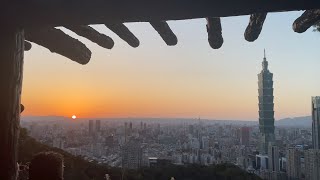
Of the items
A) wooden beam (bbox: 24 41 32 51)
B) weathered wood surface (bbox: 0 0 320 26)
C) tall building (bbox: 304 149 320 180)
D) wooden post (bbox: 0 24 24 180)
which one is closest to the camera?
weathered wood surface (bbox: 0 0 320 26)

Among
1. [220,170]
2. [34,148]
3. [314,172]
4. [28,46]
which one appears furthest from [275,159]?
[28,46]

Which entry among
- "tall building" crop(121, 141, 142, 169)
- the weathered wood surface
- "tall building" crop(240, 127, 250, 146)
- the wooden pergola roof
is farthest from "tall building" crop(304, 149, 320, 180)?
the weathered wood surface

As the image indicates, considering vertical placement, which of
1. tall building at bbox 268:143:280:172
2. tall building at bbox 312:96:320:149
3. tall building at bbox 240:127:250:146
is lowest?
tall building at bbox 268:143:280:172

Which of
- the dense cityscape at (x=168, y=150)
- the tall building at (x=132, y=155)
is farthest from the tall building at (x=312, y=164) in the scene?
the tall building at (x=132, y=155)

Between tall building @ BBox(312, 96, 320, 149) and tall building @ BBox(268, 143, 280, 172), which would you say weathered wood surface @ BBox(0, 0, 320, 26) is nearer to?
tall building @ BBox(268, 143, 280, 172)

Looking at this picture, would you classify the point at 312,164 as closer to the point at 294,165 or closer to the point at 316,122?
the point at 294,165

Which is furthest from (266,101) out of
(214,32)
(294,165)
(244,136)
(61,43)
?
(214,32)

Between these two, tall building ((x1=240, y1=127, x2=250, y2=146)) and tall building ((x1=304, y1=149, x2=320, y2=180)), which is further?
tall building ((x1=240, y1=127, x2=250, y2=146))

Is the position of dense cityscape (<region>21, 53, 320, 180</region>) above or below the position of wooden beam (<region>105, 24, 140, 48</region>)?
below
